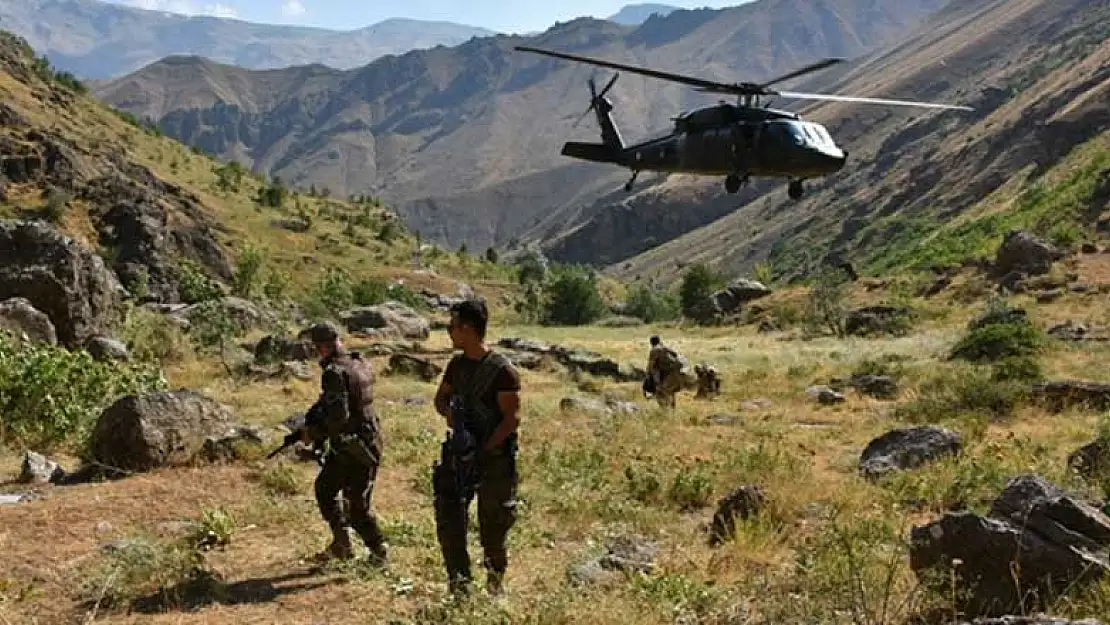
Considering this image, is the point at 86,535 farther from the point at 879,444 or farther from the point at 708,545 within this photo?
the point at 879,444

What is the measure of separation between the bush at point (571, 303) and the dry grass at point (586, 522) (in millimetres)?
48874

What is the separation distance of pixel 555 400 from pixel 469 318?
13858 mm

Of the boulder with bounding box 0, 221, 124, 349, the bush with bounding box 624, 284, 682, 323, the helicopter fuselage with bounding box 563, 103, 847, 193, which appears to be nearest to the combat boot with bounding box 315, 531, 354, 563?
the boulder with bounding box 0, 221, 124, 349

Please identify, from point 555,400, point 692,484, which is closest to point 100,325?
point 555,400

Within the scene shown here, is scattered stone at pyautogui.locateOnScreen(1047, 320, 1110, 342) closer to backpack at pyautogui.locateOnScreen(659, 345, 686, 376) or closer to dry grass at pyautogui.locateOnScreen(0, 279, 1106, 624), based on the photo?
dry grass at pyautogui.locateOnScreen(0, 279, 1106, 624)

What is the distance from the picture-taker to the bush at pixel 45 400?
1277 cm

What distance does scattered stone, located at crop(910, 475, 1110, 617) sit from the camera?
6.00m

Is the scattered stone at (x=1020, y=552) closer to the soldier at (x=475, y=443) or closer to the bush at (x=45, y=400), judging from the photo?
the soldier at (x=475, y=443)

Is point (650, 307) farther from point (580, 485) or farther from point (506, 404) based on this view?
point (506, 404)

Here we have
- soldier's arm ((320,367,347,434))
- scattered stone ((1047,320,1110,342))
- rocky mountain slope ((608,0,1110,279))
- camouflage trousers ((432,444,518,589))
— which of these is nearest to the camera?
camouflage trousers ((432,444,518,589))

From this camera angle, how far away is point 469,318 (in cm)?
637

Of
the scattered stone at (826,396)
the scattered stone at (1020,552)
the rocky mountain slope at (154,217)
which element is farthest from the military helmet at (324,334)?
the scattered stone at (826,396)

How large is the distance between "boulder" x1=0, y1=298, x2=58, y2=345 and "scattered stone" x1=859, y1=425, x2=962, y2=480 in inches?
552

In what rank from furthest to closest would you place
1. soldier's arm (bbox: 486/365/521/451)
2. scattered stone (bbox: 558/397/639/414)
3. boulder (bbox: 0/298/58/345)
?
scattered stone (bbox: 558/397/639/414)
boulder (bbox: 0/298/58/345)
soldier's arm (bbox: 486/365/521/451)
